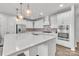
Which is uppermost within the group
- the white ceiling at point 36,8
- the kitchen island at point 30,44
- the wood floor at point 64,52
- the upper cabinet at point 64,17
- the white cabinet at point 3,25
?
the white ceiling at point 36,8

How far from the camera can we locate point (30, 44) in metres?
1.26

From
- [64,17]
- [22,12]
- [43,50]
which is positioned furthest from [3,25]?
[64,17]

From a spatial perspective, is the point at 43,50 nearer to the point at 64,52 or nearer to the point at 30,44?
the point at 30,44

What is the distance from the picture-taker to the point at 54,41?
138 centimetres

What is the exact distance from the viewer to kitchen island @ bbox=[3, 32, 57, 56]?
1.16 m

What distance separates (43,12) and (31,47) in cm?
59

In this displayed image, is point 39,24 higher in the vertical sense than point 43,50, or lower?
higher

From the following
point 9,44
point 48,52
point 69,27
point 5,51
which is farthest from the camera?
point 69,27

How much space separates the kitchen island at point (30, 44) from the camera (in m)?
1.16

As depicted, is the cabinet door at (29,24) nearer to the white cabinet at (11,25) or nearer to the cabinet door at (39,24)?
the cabinet door at (39,24)

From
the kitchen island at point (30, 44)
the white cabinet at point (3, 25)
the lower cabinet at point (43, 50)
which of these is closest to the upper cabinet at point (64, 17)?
the kitchen island at point (30, 44)

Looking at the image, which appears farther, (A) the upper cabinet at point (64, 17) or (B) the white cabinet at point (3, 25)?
(A) the upper cabinet at point (64, 17)

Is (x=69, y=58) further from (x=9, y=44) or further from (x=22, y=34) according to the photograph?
(x=9, y=44)

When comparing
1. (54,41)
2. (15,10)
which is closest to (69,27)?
(54,41)
